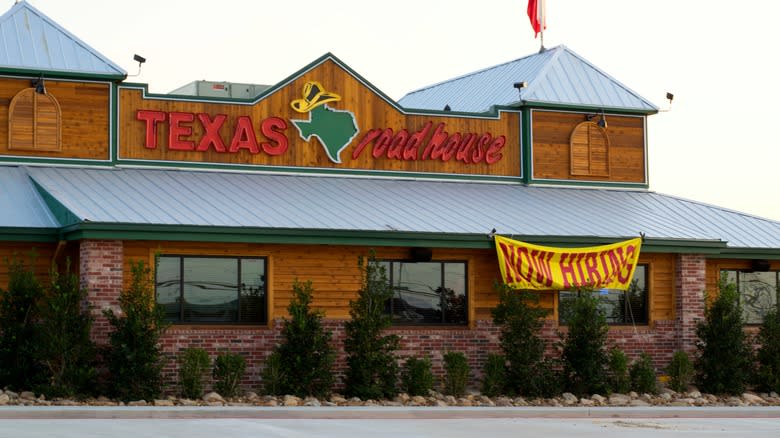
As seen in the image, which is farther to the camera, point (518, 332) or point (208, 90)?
point (208, 90)

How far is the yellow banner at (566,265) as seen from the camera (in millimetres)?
28688

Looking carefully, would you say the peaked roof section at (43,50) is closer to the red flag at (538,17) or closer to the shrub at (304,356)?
the shrub at (304,356)

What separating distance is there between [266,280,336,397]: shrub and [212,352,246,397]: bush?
28.5 inches

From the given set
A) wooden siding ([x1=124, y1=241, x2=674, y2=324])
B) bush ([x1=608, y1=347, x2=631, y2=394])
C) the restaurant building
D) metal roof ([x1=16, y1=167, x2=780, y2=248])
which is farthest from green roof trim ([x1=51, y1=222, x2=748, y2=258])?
bush ([x1=608, y1=347, x2=631, y2=394])

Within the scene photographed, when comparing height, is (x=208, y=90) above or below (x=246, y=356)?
above

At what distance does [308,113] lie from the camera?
31.2m

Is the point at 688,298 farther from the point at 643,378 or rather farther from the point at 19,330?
the point at 19,330

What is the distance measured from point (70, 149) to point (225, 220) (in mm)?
4573

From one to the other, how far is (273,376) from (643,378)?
7.98 meters

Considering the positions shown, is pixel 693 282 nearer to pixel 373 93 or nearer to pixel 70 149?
pixel 373 93

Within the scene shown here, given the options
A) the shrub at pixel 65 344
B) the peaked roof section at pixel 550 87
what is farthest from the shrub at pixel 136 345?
the peaked roof section at pixel 550 87

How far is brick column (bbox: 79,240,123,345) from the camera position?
83.4 feet

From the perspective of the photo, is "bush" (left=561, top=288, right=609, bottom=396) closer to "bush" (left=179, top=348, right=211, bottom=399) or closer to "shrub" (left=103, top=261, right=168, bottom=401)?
"bush" (left=179, top=348, right=211, bottom=399)
